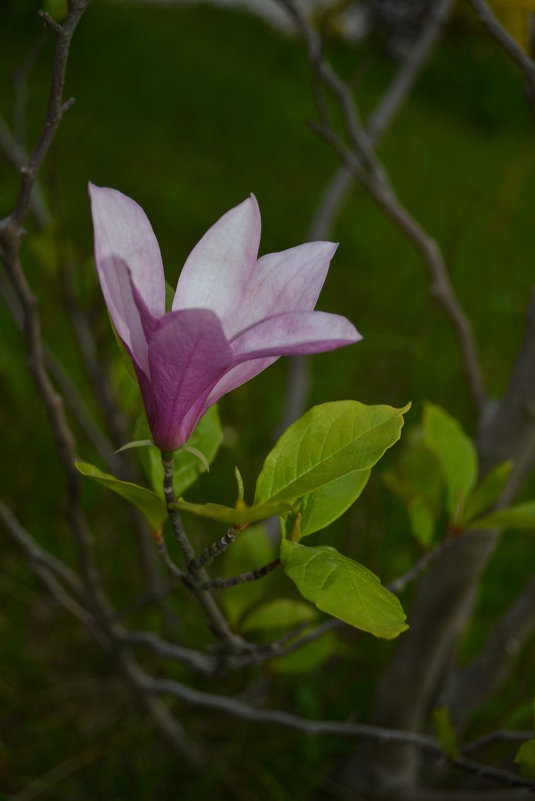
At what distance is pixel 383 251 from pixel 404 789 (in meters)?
1.86

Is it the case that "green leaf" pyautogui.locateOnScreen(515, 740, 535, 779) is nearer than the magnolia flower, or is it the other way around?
the magnolia flower

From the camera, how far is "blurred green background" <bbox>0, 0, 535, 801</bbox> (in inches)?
39.2

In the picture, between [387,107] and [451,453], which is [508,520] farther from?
[387,107]

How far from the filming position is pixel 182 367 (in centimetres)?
32

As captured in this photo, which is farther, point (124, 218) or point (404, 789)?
point (404, 789)

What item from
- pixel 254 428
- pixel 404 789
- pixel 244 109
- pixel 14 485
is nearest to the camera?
pixel 404 789

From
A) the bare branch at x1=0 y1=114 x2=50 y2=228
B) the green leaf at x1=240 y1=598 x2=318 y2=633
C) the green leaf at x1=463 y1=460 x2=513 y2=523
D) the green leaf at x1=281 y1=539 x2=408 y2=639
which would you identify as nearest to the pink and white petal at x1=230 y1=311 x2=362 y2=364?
the green leaf at x1=281 y1=539 x2=408 y2=639

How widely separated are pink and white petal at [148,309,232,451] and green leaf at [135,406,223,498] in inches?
4.5

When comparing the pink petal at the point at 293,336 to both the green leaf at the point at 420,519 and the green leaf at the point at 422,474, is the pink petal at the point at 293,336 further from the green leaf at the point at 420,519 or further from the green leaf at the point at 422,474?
the green leaf at the point at 422,474

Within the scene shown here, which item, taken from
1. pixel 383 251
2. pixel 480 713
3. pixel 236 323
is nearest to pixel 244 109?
pixel 383 251

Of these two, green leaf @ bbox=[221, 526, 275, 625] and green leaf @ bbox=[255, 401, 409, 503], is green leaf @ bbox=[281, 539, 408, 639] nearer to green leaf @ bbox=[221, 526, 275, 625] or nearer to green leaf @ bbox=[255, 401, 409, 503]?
green leaf @ bbox=[255, 401, 409, 503]

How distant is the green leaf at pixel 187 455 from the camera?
480 millimetres

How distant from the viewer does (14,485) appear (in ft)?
4.32

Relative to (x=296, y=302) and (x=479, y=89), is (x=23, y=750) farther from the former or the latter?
(x=479, y=89)
